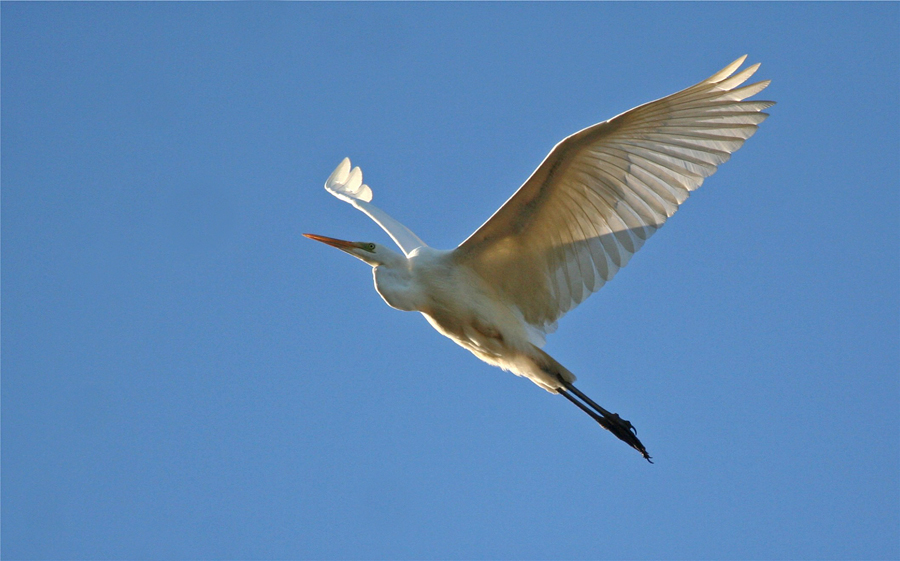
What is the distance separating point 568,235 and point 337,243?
2.27 metres

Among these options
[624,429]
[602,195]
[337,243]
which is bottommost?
[624,429]

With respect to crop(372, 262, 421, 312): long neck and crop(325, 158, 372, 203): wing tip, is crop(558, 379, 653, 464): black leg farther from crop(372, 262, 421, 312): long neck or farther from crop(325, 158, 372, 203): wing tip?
crop(325, 158, 372, 203): wing tip

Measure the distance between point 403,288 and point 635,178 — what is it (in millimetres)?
2334

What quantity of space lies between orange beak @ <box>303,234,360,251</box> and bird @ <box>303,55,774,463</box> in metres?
0.01

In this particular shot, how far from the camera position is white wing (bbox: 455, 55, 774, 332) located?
25.2 feet

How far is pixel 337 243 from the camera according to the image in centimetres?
909

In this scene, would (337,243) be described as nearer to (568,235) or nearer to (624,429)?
(568,235)

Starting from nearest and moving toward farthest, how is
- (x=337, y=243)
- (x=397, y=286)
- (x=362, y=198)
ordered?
1. (x=397, y=286)
2. (x=337, y=243)
3. (x=362, y=198)

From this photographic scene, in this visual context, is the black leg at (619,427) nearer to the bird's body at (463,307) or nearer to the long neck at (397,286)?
the bird's body at (463,307)

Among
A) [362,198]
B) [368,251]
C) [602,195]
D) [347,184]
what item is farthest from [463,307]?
[347,184]

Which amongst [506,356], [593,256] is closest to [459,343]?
[506,356]

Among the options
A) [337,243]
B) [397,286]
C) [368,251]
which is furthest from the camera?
[337,243]

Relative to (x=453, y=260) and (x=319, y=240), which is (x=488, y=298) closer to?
(x=453, y=260)

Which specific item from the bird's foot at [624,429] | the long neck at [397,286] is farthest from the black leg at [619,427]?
the long neck at [397,286]
